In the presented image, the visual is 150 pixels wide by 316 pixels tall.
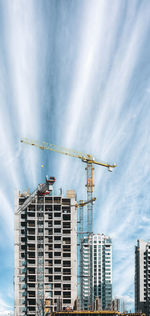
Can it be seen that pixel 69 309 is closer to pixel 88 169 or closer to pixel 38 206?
pixel 38 206

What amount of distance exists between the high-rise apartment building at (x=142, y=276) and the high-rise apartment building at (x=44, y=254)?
51.2 metres

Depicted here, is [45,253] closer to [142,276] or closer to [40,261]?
[40,261]

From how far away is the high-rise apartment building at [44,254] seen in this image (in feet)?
472

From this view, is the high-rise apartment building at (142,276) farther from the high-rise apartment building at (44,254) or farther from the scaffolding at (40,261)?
the scaffolding at (40,261)

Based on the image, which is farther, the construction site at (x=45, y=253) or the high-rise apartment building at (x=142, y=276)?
the high-rise apartment building at (x=142, y=276)

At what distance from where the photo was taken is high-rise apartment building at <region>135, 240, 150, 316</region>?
613 feet

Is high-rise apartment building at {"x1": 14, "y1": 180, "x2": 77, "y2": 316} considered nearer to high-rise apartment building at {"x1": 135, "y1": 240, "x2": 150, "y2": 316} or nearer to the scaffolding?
the scaffolding

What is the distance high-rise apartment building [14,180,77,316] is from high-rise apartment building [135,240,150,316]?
51.2 meters

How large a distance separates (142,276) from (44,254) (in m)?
58.8

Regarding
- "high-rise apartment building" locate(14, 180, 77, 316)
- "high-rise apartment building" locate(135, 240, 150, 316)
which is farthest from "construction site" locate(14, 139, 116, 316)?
"high-rise apartment building" locate(135, 240, 150, 316)

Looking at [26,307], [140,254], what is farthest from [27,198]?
[140,254]

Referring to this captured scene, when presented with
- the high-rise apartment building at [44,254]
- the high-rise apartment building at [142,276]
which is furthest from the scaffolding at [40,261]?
the high-rise apartment building at [142,276]

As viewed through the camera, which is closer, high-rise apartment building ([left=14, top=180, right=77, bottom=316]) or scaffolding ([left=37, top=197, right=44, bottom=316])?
scaffolding ([left=37, top=197, right=44, bottom=316])

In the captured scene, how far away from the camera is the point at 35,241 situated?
147 metres
